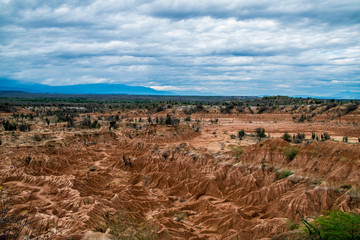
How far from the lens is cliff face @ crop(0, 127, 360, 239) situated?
1549 cm

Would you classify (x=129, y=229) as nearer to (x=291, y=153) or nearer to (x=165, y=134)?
(x=291, y=153)

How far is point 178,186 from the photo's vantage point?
23.5m

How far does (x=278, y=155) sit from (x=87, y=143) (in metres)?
26.8

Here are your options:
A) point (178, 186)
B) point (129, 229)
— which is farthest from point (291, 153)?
point (129, 229)

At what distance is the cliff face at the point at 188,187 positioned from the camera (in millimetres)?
15492

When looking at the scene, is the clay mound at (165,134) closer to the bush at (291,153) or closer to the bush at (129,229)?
the bush at (291,153)

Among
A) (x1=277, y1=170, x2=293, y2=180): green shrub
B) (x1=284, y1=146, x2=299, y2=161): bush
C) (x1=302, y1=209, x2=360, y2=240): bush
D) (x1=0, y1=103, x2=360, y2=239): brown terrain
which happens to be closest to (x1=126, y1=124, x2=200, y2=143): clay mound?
(x1=0, y1=103, x2=360, y2=239): brown terrain

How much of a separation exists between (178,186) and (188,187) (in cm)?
107

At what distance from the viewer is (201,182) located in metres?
22.5

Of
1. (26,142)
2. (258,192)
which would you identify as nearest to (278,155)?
(258,192)

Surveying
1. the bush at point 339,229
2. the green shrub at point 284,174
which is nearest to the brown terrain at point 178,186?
the green shrub at point 284,174

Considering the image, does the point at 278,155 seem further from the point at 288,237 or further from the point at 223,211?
the point at 288,237

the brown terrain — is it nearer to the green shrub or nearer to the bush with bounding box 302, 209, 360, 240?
the green shrub

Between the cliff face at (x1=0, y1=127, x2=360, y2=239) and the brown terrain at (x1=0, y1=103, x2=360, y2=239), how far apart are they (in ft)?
0.26
